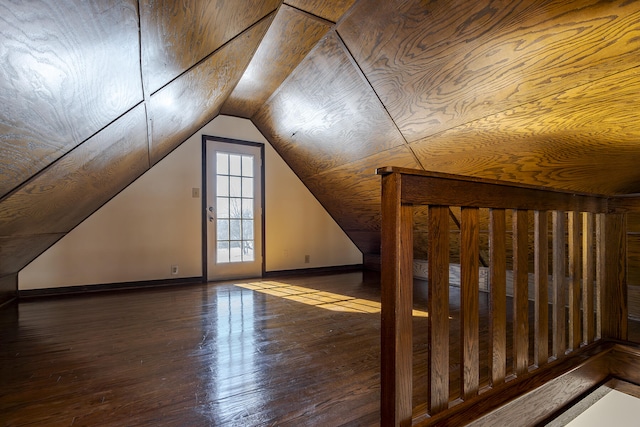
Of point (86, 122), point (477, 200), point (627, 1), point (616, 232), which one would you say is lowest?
point (616, 232)

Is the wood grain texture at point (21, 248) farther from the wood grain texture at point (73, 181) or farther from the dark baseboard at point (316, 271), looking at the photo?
the dark baseboard at point (316, 271)

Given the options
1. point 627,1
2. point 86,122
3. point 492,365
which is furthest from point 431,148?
point 86,122

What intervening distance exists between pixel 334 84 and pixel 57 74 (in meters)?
1.85

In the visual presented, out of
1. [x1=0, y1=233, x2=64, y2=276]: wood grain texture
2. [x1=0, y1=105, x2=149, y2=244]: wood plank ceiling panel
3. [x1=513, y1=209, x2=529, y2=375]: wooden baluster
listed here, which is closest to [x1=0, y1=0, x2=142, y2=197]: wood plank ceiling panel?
[x1=0, y1=105, x2=149, y2=244]: wood plank ceiling panel

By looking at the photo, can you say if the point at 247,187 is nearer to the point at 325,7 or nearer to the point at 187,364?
the point at 325,7

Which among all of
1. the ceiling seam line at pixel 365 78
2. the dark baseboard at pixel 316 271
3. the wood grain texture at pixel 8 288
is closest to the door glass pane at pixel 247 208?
the dark baseboard at pixel 316 271

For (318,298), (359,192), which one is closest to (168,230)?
(318,298)

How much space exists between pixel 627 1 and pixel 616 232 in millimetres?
1223

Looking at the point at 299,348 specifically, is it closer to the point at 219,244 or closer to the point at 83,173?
the point at 83,173

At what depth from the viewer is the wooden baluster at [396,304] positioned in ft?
3.00

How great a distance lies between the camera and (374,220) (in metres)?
3.89

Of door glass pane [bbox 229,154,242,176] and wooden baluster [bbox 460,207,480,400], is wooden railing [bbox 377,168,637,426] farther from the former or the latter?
door glass pane [bbox 229,154,242,176]

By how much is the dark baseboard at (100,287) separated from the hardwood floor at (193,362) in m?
0.21

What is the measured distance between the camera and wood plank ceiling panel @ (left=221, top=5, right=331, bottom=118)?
2.02 metres
